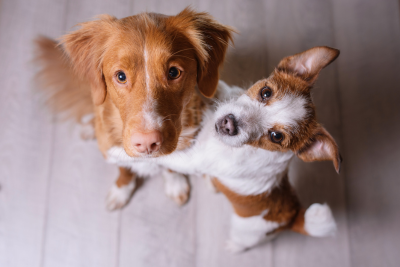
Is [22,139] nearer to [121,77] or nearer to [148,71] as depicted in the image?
[121,77]

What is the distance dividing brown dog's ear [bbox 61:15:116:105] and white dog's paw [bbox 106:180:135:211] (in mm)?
926

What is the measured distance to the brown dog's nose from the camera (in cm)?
137

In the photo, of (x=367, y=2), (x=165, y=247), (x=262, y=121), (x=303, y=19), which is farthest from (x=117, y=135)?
(x=367, y=2)

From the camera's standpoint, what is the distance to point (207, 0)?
107 inches

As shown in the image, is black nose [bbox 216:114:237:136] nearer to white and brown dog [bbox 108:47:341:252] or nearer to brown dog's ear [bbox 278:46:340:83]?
white and brown dog [bbox 108:47:341:252]

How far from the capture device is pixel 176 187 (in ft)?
7.82

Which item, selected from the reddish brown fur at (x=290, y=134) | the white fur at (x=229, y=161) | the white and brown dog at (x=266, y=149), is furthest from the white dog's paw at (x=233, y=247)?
the white fur at (x=229, y=161)

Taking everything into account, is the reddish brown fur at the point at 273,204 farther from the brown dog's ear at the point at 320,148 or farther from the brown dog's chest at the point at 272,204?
the brown dog's ear at the point at 320,148

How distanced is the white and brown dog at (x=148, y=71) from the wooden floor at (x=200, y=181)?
0.72 meters

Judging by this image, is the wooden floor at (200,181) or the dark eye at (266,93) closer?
the dark eye at (266,93)

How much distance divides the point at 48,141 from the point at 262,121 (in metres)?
1.99

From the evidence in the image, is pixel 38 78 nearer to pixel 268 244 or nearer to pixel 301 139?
pixel 301 139

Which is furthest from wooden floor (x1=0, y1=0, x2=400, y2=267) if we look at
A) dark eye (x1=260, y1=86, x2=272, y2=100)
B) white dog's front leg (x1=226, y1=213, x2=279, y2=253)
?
dark eye (x1=260, y1=86, x2=272, y2=100)

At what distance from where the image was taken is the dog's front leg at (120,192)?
2.36 meters
